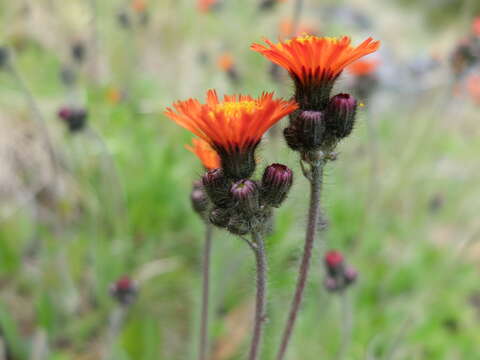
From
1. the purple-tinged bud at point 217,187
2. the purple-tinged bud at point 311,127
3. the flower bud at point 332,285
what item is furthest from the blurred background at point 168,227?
the purple-tinged bud at point 217,187

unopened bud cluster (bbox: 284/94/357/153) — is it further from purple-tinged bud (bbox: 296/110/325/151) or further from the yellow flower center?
the yellow flower center

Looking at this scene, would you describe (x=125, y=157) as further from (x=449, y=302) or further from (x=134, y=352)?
(x=449, y=302)

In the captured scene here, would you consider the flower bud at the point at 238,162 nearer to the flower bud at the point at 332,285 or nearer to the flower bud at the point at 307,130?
the flower bud at the point at 307,130

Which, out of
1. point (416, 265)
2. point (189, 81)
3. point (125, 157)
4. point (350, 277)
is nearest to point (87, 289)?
point (125, 157)

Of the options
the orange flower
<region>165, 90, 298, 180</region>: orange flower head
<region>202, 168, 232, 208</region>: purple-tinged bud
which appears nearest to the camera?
<region>165, 90, 298, 180</region>: orange flower head

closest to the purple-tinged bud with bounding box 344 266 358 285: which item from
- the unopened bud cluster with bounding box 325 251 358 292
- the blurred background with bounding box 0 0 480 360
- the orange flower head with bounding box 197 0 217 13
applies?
the unopened bud cluster with bounding box 325 251 358 292

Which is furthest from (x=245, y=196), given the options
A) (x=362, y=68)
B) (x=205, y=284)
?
(x=362, y=68)
